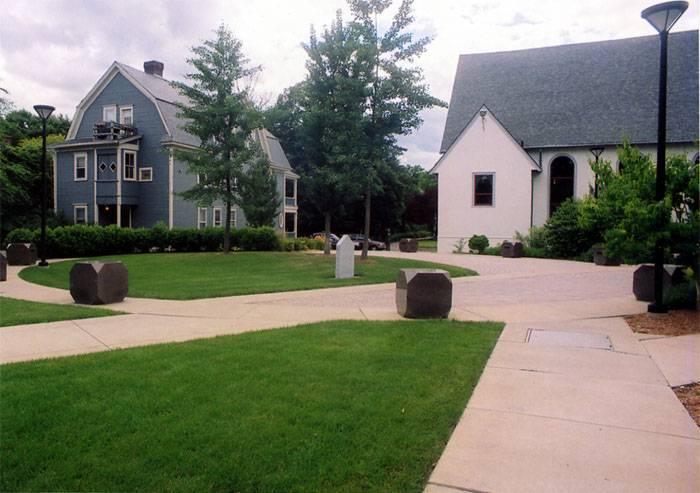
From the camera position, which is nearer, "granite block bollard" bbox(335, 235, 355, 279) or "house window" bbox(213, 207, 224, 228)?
"granite block bollard" bbox(335, 235, 355, 279)

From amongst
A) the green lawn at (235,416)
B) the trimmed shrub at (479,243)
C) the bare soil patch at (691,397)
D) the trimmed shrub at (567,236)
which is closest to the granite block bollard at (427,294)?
the green lawn at (235,416)

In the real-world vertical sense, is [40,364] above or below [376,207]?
below

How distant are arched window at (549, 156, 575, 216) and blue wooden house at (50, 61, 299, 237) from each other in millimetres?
22193

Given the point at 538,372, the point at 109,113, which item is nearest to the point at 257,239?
the point at 109,113

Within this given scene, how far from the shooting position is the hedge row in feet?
74.3

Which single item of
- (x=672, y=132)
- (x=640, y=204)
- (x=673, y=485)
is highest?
(x=672, y=132)

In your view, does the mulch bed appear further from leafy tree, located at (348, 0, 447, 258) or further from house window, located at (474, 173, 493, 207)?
house window, located at (474, 173, 493, 207)

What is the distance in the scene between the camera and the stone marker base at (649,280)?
1056 cm

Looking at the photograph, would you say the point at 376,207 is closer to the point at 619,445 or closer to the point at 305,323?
the point at 305,323

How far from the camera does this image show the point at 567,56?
115 feet

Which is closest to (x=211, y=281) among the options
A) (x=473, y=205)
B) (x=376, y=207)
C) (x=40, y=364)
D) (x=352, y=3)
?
(x=40, y=364)

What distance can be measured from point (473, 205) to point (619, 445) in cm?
2900

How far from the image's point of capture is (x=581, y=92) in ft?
108

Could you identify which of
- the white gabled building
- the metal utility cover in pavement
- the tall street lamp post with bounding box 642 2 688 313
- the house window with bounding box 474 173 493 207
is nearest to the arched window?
the white gabled building
